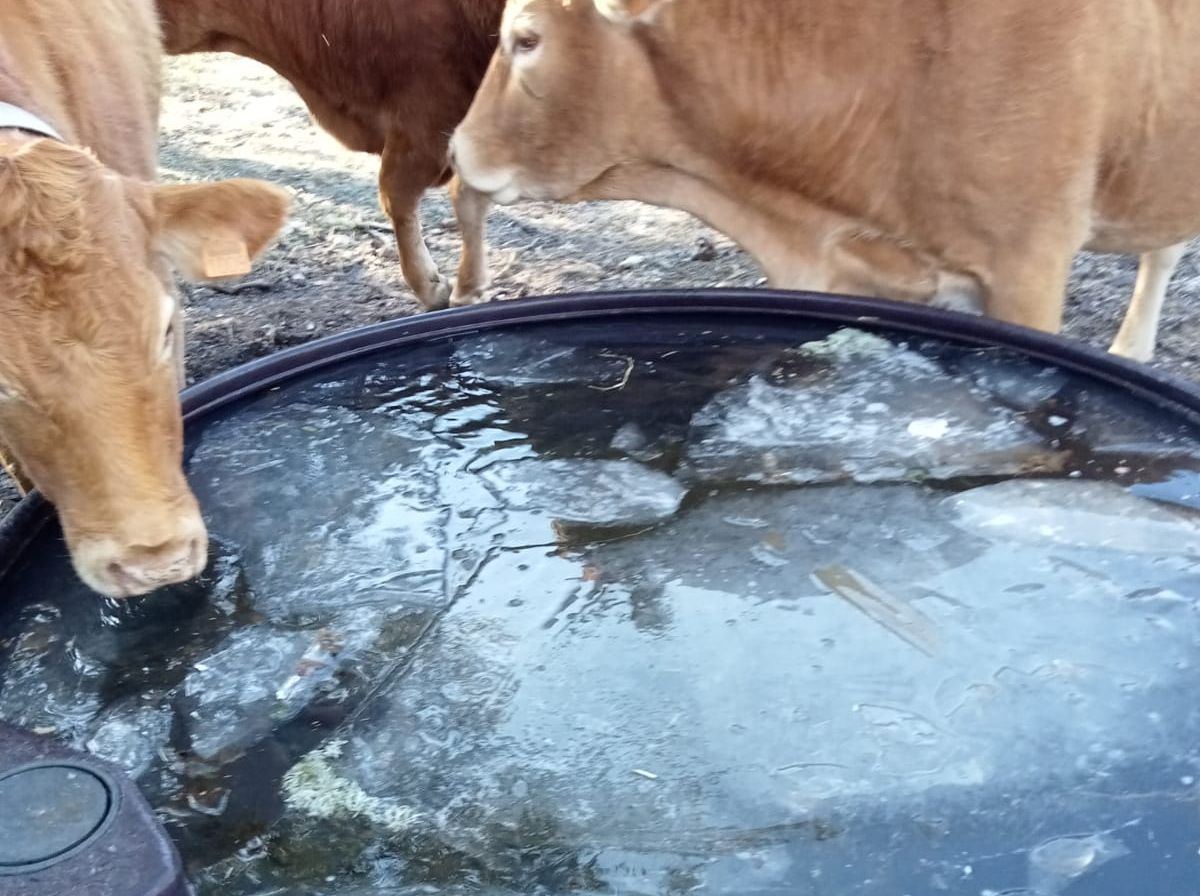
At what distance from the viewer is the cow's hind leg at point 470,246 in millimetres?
3588

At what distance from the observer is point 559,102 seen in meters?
2.50

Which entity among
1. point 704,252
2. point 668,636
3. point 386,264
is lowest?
point 386,264

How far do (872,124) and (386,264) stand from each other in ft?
7.35

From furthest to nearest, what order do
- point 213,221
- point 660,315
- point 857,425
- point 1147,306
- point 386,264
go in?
point 386,264
point 1147,306
point 660,315
point 857,425
point 213,221

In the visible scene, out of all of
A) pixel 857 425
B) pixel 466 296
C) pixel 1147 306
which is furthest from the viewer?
pixel 466 296

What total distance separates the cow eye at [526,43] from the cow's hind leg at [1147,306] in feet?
5.61

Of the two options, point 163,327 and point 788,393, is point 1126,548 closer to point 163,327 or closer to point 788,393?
point 788,393

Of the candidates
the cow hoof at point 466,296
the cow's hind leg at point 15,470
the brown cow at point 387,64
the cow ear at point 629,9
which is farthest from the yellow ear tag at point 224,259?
the cow hoof at point 466,296

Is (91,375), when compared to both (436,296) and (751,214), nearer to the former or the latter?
(751,214)

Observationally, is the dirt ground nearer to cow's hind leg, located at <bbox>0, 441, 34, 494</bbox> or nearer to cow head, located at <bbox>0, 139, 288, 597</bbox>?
cow's hind leg, located at <bbox>0, 441, 34, 494</bbox>

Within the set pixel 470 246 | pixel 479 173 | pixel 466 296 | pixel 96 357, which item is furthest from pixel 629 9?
pixel 466 296

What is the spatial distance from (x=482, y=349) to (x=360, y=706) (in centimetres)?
89

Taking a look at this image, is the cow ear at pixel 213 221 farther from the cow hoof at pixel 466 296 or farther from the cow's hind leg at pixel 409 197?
the cow hoof at pixel 466 296

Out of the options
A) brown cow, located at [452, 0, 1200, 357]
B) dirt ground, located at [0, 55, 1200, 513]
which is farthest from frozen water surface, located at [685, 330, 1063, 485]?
dirt ground, located at [0, 55, 1200, 513]
